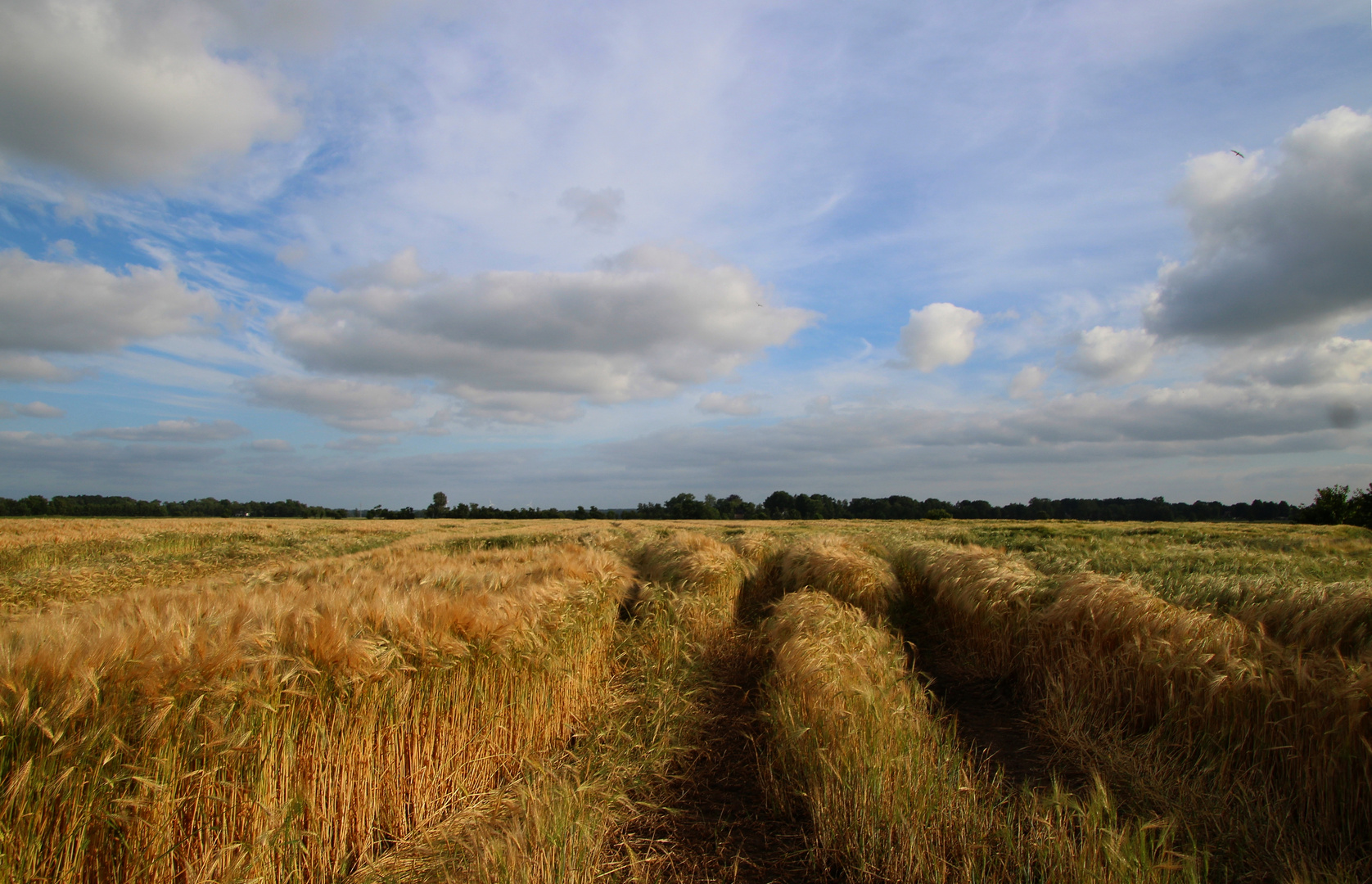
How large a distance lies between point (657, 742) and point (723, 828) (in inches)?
49.5

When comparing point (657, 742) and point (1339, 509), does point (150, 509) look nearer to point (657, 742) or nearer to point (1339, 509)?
point (657, 742)

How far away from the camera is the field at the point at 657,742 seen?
264cm

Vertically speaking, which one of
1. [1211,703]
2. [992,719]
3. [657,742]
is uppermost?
[1211,703]

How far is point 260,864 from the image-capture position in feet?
9.23

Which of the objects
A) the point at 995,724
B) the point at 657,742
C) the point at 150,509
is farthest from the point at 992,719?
the point at 150,509

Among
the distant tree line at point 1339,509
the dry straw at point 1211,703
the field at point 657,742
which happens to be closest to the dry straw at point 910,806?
the field at point 657,742

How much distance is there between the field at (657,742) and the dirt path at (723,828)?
0.07 feet

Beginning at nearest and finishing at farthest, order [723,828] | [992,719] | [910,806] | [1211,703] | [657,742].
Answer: [910,806]
[723,828]
[1211,703]
[657,742]
[992,719]

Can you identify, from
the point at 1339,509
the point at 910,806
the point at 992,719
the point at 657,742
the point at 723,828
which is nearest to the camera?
the point at 910,806

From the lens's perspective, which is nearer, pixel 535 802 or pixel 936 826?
pixel 936 826

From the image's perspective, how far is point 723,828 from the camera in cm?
400

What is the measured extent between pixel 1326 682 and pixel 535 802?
201 inches

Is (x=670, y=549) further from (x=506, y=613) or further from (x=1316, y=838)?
(x=1316, y=838)

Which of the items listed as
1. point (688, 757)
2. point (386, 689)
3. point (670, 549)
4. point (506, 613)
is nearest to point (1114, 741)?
point (688, 757)
